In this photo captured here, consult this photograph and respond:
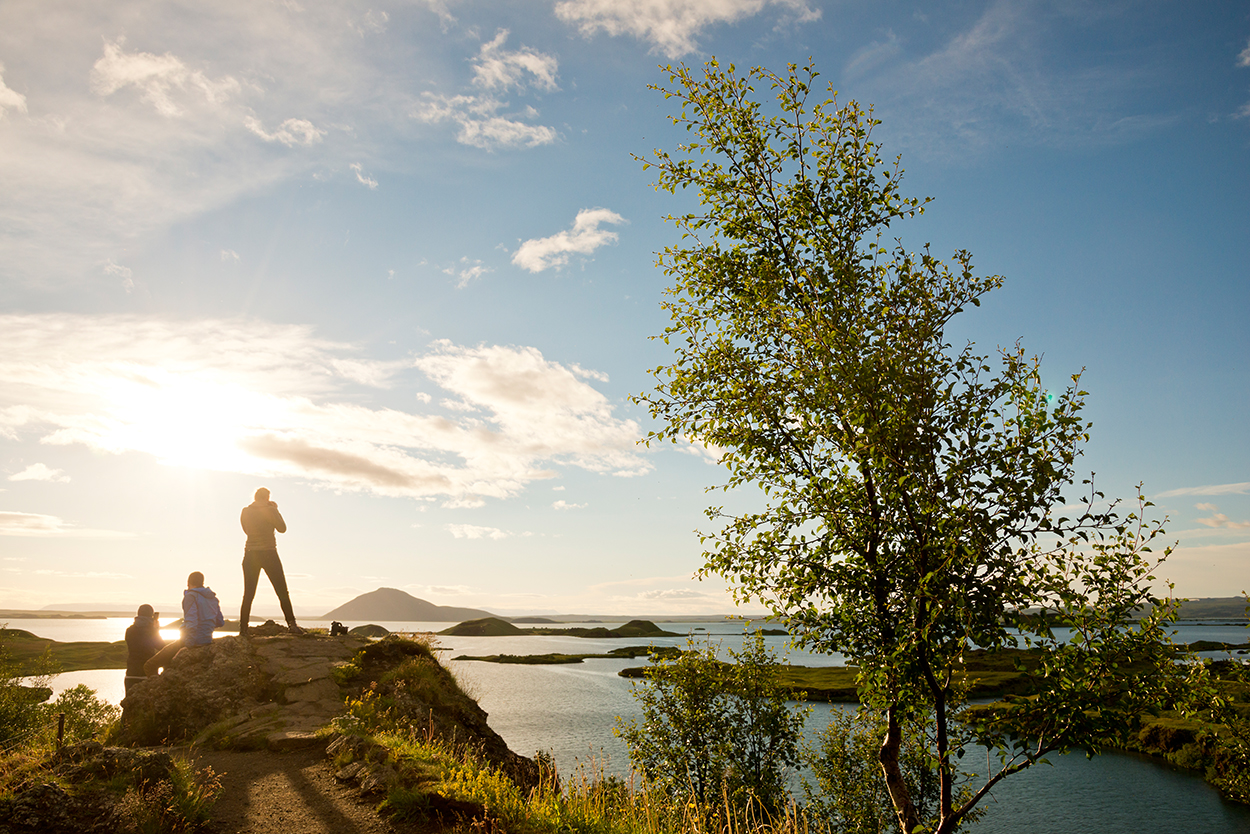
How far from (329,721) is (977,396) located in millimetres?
14077

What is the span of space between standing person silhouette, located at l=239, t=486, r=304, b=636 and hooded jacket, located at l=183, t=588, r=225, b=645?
1.55m

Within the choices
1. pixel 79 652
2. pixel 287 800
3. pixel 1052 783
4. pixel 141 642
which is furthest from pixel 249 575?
pixel 79 652

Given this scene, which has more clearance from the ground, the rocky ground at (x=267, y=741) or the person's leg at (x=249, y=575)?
the person's leg at (x=249, y=575)

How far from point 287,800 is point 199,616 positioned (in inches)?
319

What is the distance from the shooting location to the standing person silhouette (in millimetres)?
16969

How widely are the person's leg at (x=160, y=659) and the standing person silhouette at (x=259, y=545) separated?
180 centimetres

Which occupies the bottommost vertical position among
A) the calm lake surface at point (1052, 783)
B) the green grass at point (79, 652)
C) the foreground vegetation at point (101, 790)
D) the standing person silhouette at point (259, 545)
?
the calm lake surface at point (1052, 783)

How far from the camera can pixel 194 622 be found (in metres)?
15.0

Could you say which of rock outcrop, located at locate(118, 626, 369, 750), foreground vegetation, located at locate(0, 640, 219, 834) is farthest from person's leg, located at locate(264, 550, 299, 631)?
foreground vegetation, located at locate(0, 640, 219, 834)

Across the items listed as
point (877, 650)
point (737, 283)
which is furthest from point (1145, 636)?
point (737, 283)

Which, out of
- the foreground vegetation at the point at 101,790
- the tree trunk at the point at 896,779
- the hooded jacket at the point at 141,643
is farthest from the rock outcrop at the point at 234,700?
the tree trunk at the point at 896,779

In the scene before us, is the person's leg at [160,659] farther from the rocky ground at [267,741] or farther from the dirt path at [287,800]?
the dirt path at [287,800]

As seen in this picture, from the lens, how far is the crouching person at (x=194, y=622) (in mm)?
14859

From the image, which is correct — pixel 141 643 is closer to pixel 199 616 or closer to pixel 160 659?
pixel 160 659
